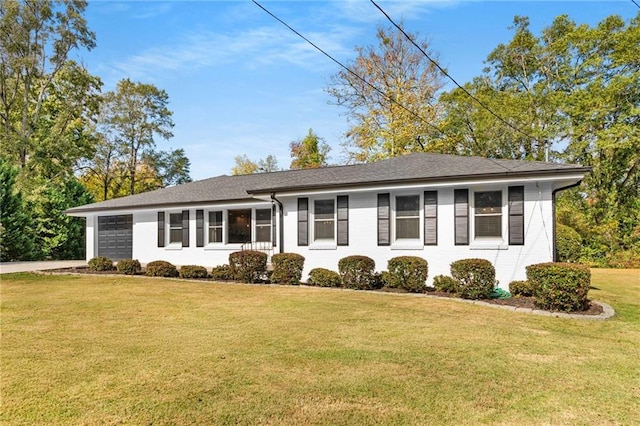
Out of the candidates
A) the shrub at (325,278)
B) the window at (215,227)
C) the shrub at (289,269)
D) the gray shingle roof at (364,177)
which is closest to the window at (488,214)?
the gray shingle roof at (364,177)

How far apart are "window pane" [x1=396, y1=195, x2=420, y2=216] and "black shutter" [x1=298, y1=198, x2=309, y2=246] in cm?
314

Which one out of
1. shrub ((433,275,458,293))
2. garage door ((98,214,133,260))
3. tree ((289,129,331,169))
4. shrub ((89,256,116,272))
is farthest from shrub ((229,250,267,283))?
tree ((289,129,331,169))

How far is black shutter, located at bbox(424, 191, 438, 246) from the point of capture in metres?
11.7

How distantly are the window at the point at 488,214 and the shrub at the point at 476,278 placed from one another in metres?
1.85

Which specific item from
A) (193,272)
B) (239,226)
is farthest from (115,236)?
(193,272)

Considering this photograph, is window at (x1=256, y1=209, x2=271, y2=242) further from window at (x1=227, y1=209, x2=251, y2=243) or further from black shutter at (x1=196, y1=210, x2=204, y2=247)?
black shutter at (x1=196, y1=210, x2=204, y2=247)

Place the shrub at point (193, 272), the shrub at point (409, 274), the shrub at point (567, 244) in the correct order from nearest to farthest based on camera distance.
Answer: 1. the shrub at point (409, 274)
2. the shrub at point (193, 272)
3. the shrub at point (567, 244)

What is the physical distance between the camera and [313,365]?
15.7 ft

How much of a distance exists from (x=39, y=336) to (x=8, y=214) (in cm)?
1686

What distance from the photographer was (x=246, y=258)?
12.8 m

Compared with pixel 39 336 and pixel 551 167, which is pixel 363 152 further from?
pixel 39 336

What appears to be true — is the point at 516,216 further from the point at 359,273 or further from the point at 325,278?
the point at 325,278

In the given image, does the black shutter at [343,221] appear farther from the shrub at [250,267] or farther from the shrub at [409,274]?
the shrub at [250,267]

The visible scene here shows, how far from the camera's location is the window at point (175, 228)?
55.7 feet
